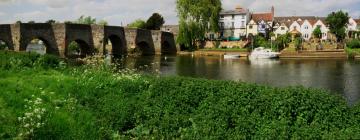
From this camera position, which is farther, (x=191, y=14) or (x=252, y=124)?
(x=191, y=14)

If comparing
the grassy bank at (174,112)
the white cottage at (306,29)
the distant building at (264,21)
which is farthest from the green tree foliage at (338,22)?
the grassy bank at (174,112)

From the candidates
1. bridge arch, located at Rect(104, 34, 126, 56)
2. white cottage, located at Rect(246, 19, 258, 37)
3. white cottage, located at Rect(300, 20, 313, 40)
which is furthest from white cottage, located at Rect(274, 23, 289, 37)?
bridge arch, located at Rect(104, 34, 126, 56)

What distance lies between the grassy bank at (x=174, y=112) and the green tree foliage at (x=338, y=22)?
99372 mm

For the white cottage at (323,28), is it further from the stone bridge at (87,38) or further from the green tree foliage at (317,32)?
the stone bridge at (87,38)

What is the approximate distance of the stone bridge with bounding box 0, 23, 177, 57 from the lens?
74750 mm

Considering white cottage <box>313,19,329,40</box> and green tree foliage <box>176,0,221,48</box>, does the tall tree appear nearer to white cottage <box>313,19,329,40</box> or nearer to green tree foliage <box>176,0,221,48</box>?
green tree foliage <box>176,0,221,48</box>

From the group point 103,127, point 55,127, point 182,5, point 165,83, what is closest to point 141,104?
point 165,83

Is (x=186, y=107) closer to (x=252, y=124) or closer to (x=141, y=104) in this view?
(x=141, y=104)

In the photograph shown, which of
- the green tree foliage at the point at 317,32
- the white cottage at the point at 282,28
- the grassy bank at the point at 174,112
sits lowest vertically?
the grassy bank at the point at 174,112

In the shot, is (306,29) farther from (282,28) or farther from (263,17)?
(263,17)

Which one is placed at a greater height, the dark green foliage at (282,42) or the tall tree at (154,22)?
the tall tree at (154,22)

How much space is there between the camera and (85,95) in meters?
19.5

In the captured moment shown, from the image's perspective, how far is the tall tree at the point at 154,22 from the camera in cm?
14550

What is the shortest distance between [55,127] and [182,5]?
3577 inches
